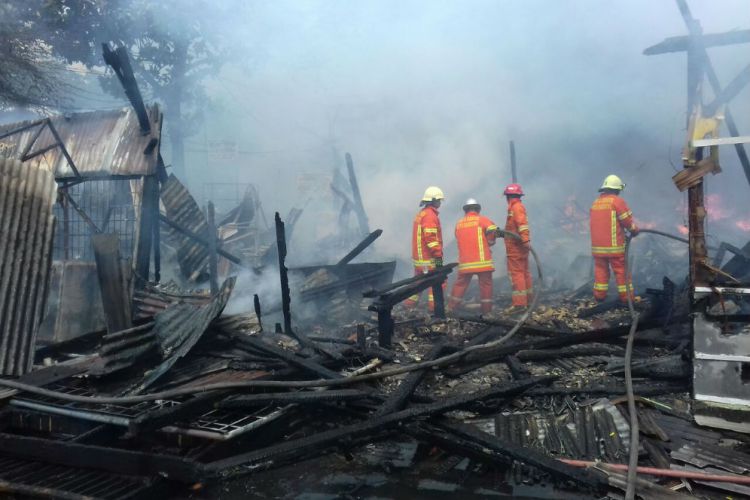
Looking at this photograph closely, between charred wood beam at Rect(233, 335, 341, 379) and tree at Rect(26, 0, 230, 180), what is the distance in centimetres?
1016

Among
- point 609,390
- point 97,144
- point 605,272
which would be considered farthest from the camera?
point 605,272

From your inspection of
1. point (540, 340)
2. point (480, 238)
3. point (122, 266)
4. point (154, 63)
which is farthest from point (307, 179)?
point (540, 340)

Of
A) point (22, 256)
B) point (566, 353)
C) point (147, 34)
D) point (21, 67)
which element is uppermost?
point (147, 34)

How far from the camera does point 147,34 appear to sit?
1312 cm

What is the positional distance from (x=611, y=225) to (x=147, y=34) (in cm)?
1182

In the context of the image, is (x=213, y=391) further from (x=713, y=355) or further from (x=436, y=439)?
(x=713, y=355)

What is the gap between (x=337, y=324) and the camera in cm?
804

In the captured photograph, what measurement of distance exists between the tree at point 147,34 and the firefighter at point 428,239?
7663 millimetres

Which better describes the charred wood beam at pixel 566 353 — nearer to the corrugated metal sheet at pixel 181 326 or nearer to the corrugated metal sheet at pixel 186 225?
the corrugated metal sheet at pixel 181 326

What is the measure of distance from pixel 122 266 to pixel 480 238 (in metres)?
5.22

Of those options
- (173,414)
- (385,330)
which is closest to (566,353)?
(385,330)

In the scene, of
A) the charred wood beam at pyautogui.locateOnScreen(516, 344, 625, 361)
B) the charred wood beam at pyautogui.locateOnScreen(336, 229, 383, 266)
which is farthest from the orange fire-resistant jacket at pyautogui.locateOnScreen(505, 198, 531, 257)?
the charred wood beam at pyautogui.locateOnScreen(516, 344, 625, 361)

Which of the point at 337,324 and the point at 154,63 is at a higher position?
the point at 154,63

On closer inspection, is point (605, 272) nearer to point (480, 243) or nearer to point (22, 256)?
point (480, 243)
